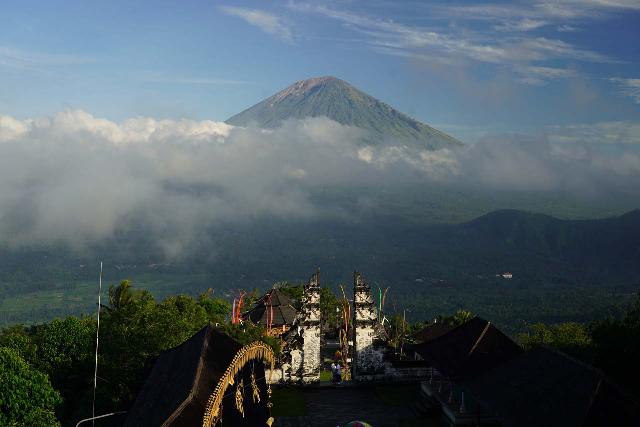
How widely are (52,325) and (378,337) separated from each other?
1597 cm

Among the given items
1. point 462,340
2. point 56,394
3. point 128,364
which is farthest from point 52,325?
point 462,340

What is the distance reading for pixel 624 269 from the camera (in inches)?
7032

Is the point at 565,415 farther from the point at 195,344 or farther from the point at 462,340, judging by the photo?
the point at 195,344

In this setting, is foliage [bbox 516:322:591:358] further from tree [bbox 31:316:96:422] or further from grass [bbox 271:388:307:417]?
tree [bbox 31:316:96:422]

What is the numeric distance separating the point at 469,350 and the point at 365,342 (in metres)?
4.86

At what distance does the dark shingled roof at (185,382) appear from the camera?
1434 cm

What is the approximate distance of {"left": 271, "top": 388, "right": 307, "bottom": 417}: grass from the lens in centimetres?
2208

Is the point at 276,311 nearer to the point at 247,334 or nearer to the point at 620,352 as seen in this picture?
the point at 247,334

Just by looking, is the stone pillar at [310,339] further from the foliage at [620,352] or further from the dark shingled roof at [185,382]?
the foliage at [620,352]

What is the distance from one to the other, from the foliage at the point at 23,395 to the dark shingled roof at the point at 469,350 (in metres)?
13.5

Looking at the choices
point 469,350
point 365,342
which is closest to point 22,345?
point 365,342

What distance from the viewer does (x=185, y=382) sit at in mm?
15438

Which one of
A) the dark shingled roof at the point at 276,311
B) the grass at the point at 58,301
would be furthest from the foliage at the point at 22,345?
the grass at the point at 58,301

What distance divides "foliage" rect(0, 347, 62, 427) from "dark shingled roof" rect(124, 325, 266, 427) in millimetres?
5175
